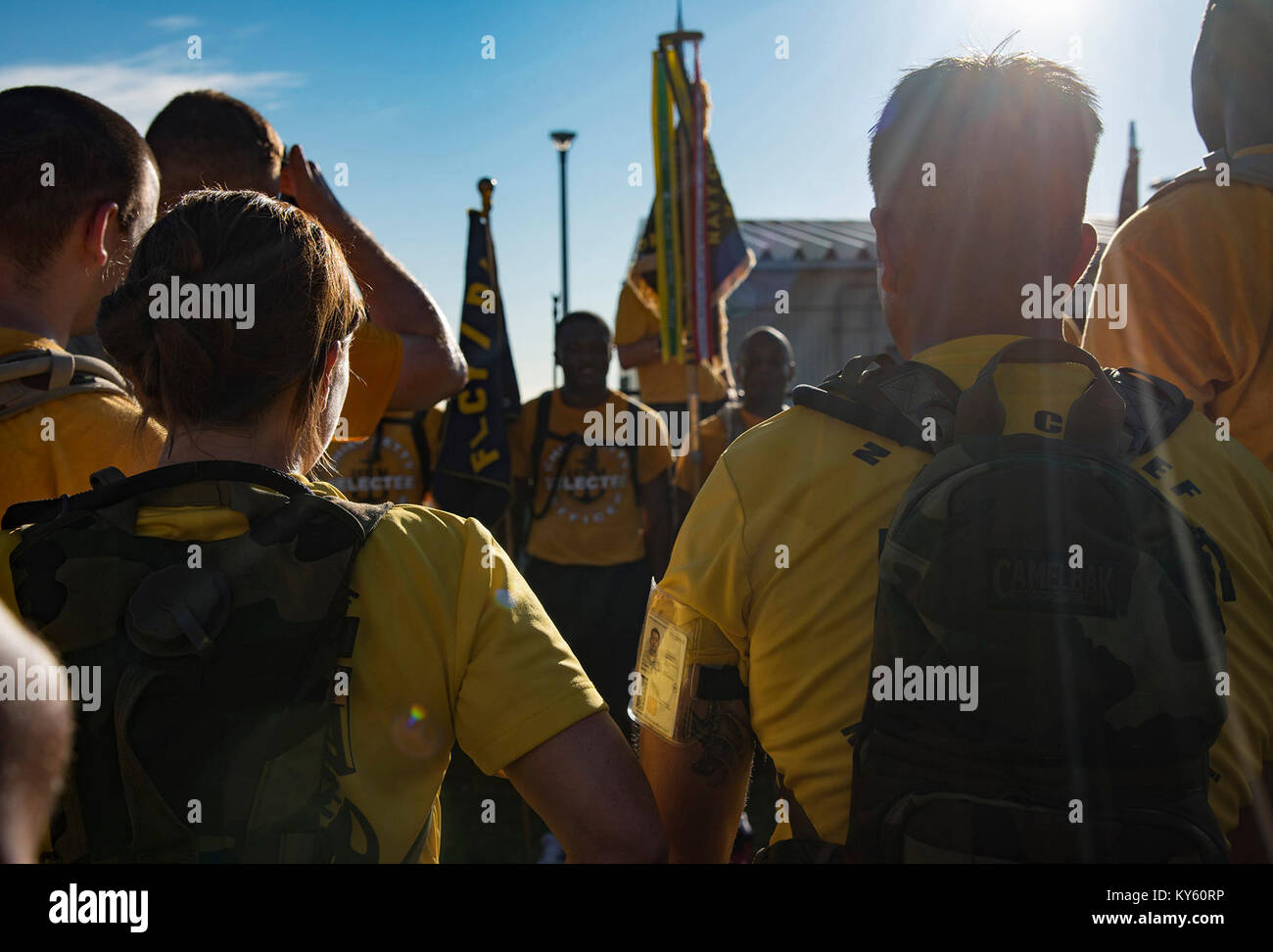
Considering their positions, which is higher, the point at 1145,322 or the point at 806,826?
the point at 1145,322

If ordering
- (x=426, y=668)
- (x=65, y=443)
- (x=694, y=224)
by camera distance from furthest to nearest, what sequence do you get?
1. (x=694, y=224)
2. (x=65, y=443)
3. (x=426, y=668)

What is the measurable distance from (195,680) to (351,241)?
148 centimetres

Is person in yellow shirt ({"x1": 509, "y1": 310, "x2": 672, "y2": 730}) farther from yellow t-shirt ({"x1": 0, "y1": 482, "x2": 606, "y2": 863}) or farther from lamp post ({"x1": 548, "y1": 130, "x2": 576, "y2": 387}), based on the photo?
lamp post ({"x1": 548, "y1": 130, "x2": 576, "y2": 387})

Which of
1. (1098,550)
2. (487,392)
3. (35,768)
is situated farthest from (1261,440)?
(487,392)

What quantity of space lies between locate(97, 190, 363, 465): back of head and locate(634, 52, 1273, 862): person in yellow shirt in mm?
692

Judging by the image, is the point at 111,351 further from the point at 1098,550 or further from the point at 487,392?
the point at 487,392

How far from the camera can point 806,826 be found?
1.54 m

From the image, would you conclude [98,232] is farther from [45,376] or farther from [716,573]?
[716,573]

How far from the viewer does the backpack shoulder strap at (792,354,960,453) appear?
1526 mm

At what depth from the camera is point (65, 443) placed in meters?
1.81

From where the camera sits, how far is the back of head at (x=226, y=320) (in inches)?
54.4

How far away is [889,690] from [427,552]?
69 centimetres

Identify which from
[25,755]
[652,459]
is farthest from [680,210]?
[25,755]

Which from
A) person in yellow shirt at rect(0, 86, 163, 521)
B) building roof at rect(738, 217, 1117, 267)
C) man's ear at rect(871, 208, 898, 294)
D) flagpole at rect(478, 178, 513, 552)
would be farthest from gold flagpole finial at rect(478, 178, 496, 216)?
building roof at rect(738, 217, 1117, 267)
